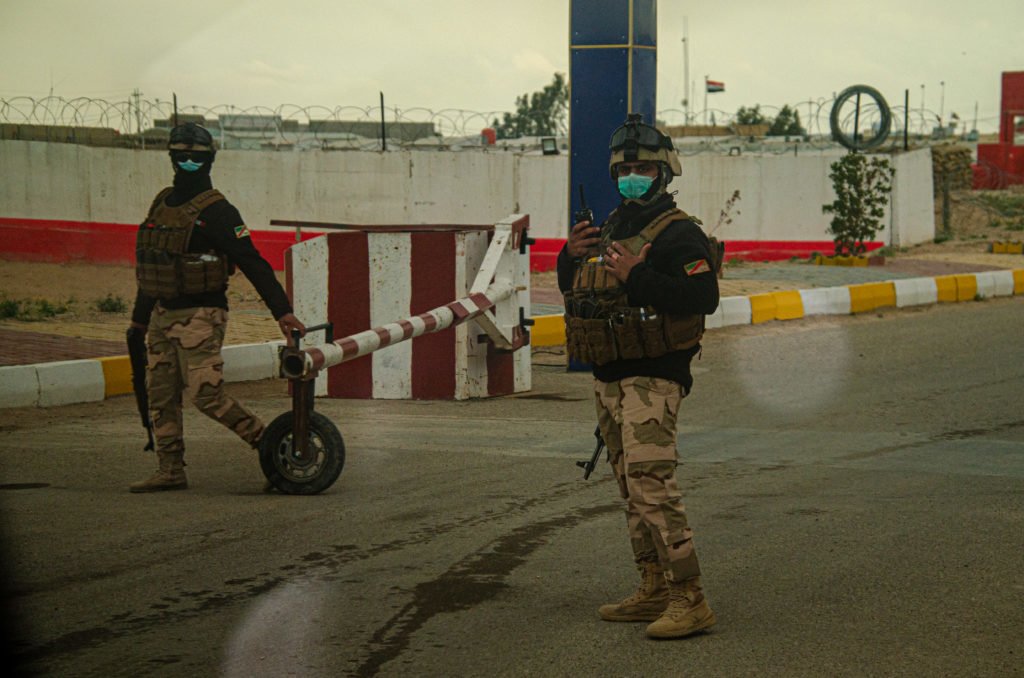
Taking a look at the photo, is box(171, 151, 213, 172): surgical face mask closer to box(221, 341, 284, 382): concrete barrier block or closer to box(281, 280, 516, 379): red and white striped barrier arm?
box(281, 280, 516, 379): red and white striped barrier arm

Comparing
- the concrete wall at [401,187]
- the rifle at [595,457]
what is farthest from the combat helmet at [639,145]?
the concrete wall at [401,187]

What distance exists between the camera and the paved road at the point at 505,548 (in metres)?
4.48

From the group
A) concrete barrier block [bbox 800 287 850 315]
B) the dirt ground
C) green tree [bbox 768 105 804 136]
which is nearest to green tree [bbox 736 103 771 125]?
green tree [bbox 768 105 804 136]

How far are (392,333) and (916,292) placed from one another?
39.7 ft

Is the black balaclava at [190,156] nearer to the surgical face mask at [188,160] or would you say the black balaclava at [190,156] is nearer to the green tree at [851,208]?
the surgical face mask at [188,160]

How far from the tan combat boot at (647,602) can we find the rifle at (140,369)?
3.49 meters

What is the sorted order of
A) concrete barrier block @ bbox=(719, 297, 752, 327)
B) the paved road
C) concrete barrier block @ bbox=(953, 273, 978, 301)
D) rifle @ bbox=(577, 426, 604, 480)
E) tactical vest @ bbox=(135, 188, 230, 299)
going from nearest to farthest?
the paved road, rifle @ bbox=(577, 426, 604, 480), tactical vest @ bbox=(135, 188, 230, 299), concrete barrier block @ bbox=(719, 297, 752, 327), concrete barrier block @ bbox=(953, 273, 978, 301)

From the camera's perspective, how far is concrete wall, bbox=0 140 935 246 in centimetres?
2858

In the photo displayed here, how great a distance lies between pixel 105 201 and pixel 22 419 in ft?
65.7

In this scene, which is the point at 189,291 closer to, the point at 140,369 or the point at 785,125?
the point at 140,369

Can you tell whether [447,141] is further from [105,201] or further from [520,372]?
[520,372]

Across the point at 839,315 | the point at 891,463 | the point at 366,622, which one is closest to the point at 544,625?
the point at 366,622

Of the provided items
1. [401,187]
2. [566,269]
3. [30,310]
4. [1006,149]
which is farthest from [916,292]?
[1006,149]

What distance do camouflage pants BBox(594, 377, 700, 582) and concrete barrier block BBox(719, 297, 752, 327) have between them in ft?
37.7
